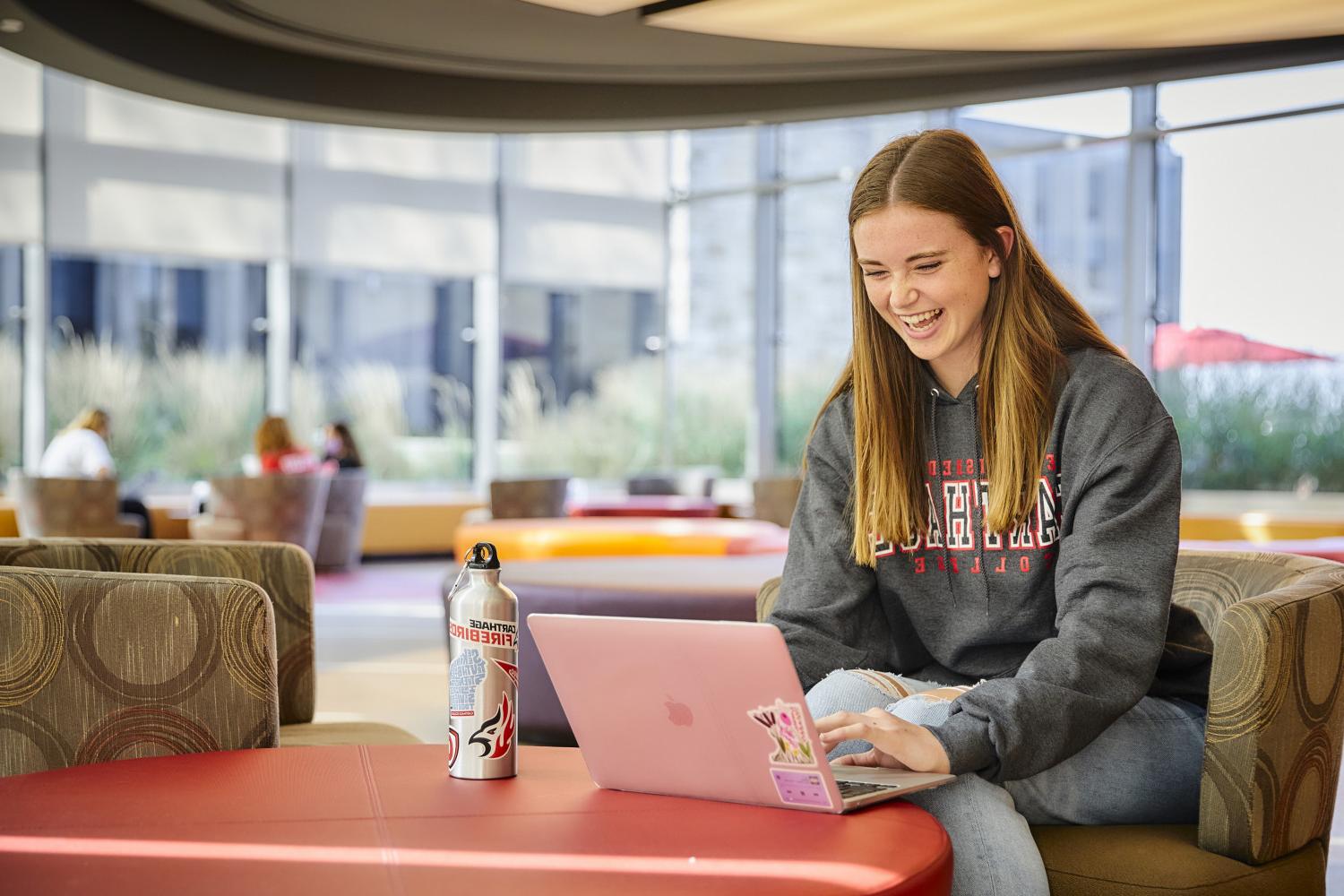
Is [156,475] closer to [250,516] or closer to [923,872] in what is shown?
[250,516]

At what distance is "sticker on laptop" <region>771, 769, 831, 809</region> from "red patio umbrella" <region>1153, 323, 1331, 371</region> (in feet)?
26.6

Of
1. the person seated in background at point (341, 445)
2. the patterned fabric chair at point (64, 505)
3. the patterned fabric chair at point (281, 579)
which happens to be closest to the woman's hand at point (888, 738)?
the patterned fabric chair at point (281, 579)

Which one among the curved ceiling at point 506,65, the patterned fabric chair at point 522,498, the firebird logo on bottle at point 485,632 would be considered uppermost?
the curved ceiling at point 506,65

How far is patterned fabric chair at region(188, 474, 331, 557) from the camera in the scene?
8477 mm

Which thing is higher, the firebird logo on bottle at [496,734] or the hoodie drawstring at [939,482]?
the hoodie drawstring at [939,482]

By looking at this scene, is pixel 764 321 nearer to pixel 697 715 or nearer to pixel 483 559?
pixel 483 559

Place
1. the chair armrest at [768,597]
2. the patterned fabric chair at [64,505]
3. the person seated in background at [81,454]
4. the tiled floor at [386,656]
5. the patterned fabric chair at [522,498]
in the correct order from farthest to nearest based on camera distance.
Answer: the person seated in background at [81,454] → the patterned fabric chair at [522,498] → the patterned fabric chair at [64,505] → the tiled floor at [386,656] → the chair armrest at [768,597]

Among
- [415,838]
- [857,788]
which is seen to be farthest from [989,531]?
[415,838]

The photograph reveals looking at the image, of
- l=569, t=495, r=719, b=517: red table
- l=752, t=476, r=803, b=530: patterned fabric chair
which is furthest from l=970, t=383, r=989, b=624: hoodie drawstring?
l=569, t=495, r=719, b=517: red table

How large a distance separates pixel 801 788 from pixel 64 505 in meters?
7.61

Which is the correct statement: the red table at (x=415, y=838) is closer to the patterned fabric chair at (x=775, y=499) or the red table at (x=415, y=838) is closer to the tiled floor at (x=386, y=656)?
the tiled floor at (x=386, y=656)

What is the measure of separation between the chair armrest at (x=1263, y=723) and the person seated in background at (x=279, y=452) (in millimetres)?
8357

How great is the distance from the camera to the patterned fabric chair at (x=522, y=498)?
26.9ft

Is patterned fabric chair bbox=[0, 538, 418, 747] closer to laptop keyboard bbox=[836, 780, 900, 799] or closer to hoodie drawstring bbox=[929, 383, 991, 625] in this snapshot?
hoodie drawstring bbox=[929, 383, 991, 625]
